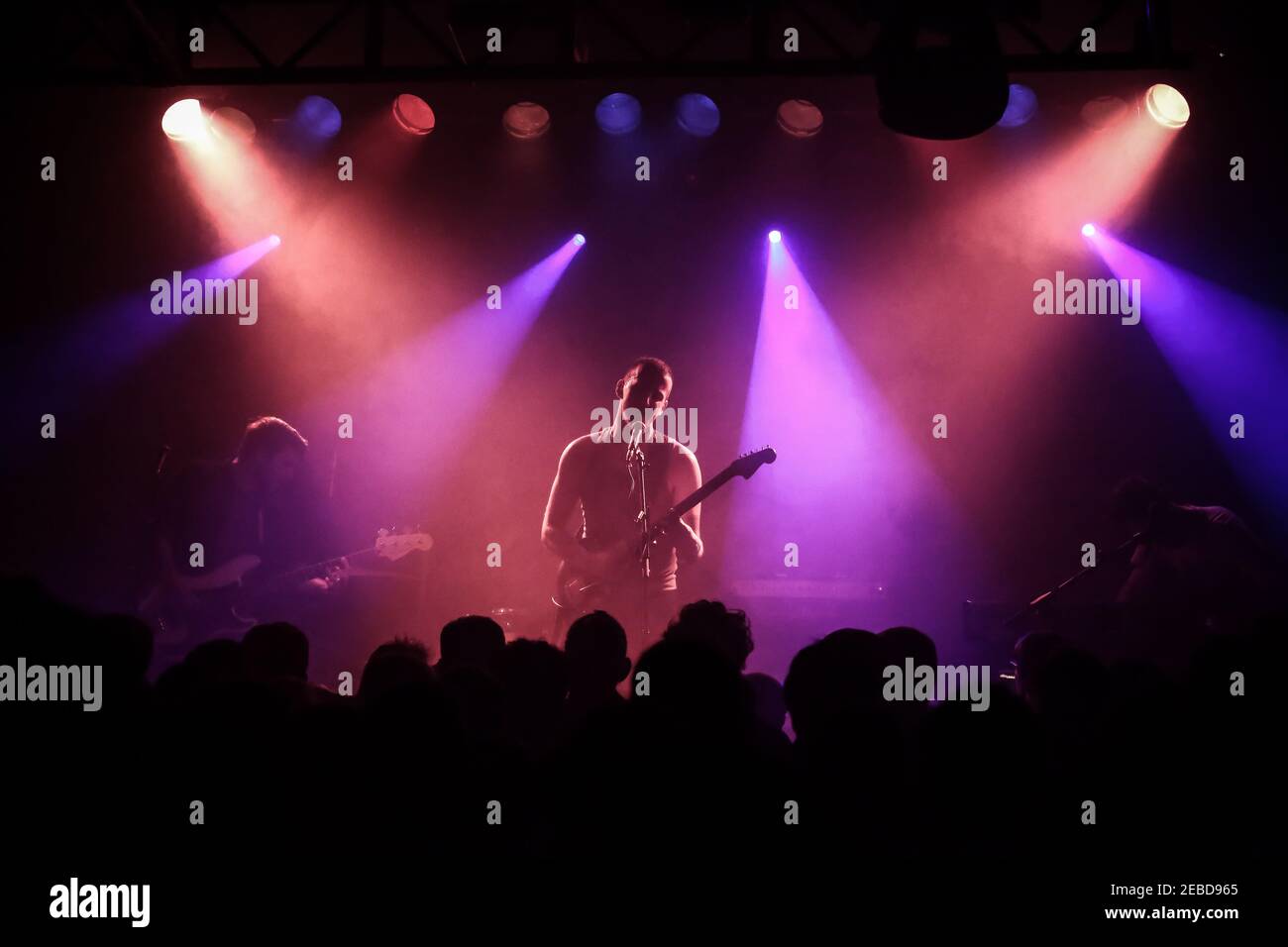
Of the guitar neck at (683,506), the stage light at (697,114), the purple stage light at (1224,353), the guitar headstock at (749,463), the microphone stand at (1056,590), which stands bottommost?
the microphone stand at (1056,590)

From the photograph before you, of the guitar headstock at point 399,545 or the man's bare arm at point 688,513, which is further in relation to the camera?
the guitar headstock at point 399,545

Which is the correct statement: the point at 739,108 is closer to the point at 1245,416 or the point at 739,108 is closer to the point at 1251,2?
the point at 1251,2

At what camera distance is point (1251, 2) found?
6.28 meters

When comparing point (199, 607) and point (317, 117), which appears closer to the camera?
point (199, 607)

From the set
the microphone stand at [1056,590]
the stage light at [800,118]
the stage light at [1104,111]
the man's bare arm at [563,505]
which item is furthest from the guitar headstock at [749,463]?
the stage light at [1104,111]

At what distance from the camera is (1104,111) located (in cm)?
681

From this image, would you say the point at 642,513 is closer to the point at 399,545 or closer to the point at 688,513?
the point at 688,513

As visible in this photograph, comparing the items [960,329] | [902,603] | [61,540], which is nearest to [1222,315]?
[960,329]

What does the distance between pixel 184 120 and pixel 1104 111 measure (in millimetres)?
6915

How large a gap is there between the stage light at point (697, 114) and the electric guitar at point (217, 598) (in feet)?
13.6

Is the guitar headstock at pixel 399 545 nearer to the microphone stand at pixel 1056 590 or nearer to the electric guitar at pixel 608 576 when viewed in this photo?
the electric guitar at pixel 608 576

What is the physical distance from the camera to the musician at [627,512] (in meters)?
5.06

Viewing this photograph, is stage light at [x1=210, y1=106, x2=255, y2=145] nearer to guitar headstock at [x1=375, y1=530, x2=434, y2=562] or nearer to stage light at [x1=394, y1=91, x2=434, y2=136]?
stage light at [x1=394, y1=91, x2=434, y2=136]

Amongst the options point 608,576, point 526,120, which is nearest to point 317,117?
point 526,120
